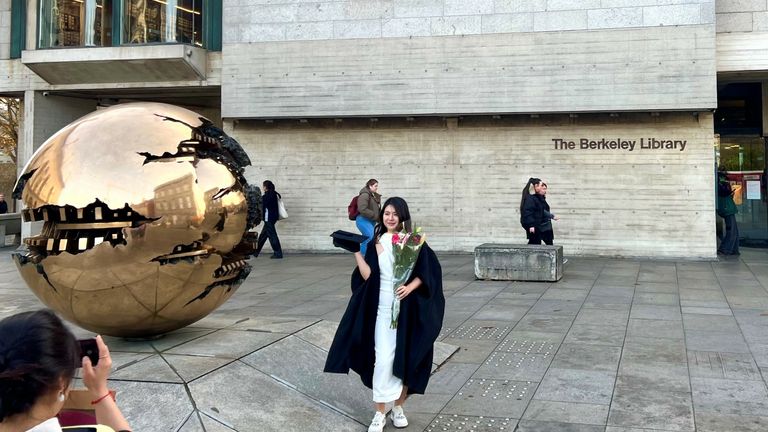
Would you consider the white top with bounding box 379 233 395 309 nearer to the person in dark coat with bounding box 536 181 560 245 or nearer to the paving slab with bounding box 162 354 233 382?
the paving slab with bounding box 162 354 233 382

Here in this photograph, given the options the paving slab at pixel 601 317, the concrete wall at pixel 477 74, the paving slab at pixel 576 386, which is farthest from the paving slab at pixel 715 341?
the concrete wall at pixel 477 74

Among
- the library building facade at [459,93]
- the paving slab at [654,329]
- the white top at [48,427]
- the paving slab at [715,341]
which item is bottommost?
the paving slab at [715,341]

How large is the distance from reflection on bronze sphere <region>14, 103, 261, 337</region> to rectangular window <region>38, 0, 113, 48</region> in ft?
46.0

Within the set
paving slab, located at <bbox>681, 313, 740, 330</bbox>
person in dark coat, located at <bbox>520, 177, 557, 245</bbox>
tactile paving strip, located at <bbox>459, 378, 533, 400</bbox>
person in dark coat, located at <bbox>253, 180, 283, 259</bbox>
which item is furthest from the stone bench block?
tactile paving strip, located at <bbox>459, 378, 533, 400</bbox>

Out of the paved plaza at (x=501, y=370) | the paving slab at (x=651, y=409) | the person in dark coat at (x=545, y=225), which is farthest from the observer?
the person in dark coat at (x=545, y=225)

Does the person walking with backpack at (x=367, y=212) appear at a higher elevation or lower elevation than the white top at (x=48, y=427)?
higher

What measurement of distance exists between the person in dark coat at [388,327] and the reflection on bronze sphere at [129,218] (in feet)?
4.18

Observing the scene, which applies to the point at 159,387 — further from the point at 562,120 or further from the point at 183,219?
the point at 562,120

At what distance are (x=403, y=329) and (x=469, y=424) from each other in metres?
0.92

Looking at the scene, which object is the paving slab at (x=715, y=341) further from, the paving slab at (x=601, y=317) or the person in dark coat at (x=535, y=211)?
the person in dark coat at (x=535, y=211)

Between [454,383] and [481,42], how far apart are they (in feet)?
36.2

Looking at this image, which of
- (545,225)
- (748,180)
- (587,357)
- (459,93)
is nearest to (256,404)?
(587,357)

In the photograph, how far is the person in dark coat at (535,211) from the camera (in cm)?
1179

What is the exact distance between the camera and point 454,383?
5.56m
